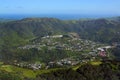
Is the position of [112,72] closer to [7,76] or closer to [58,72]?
[58,72]

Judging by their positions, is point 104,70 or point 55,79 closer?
point 55,79

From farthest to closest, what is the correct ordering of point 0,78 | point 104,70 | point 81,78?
point 104,70
point 81,78
point 0,78


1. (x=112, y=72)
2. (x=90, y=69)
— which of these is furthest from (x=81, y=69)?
(x=112, y=72)

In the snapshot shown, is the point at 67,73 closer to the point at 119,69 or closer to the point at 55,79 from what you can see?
the point at 55,79

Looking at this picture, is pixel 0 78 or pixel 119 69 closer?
pixel 0 78

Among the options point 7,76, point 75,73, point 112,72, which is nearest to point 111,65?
point 112,72

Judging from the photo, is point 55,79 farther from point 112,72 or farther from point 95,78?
point 112,72

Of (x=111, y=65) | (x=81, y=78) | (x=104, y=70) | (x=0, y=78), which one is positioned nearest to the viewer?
(x=0, y=78)

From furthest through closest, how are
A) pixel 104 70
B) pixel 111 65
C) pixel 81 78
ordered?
pixel 111 65 → pixel 104 70 → pixel 81 78
